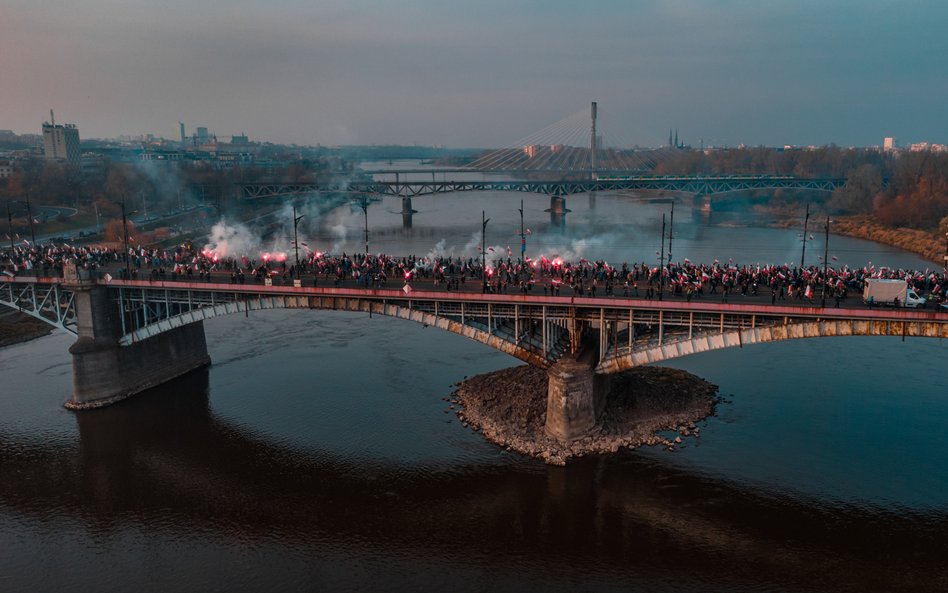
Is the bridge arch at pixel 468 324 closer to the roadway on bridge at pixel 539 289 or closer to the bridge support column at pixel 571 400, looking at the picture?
the roadway on bridge at pixel 539 289

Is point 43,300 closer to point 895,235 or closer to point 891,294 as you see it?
point 891,294

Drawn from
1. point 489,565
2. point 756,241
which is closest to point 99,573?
point 489,565

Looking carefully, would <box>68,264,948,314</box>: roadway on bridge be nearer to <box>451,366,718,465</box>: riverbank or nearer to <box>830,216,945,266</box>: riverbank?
<box>451,366,718,465</box>: riverbank

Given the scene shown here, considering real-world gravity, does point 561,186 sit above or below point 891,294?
above

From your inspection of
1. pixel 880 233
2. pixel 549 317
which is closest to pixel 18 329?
pixel 549 317

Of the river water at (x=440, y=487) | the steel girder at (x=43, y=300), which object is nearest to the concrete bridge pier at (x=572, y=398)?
the river water at (x=440, y=487)

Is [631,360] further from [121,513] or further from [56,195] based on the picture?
[56,195]

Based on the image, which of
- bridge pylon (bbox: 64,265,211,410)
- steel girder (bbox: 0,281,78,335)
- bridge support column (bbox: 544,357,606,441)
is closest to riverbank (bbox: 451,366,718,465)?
bridge support column (bbox: 544,357,606,441)
